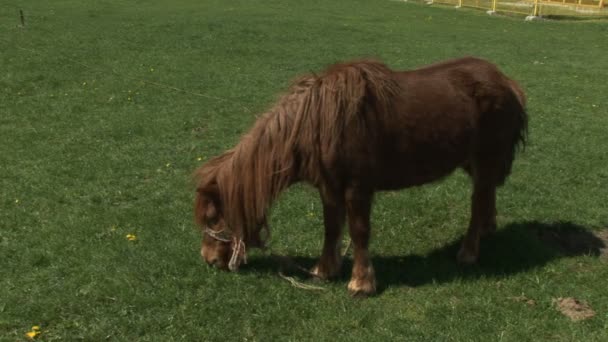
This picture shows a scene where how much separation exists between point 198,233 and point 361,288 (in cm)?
189

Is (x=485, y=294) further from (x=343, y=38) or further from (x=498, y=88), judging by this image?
(x=343, y=38)

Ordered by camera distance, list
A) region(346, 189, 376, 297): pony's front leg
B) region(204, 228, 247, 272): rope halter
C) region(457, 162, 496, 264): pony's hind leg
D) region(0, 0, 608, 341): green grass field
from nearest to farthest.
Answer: region(0, 0, 608, 341): green grass field, region(346, 189, 376, 297): pony's front leg, region(204, 228, 247, 272): rope halter, region(457, 162, 496, 264): pony's hind leg

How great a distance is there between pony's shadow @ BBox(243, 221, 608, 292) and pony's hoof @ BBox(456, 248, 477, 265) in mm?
44

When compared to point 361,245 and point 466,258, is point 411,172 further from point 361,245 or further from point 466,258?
point 466,258

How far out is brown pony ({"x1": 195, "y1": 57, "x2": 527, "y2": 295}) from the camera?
16.0 ft

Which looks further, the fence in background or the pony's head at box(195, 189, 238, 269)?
the fence in background

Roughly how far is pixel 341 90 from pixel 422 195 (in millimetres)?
2752

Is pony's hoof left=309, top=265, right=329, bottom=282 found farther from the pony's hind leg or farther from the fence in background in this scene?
the fence in background

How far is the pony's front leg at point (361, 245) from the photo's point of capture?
199 inches

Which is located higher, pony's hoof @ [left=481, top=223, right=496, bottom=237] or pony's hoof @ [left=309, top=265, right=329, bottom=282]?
pony's hoof @ [left=481, top=223, right=496, bottom=237]

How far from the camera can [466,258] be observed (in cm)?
572

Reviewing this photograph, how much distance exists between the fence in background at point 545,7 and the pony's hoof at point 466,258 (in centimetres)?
2705

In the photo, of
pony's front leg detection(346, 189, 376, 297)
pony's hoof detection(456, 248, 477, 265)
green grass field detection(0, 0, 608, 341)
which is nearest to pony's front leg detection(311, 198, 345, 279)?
green grass field detection(0, 0, 608, 341)

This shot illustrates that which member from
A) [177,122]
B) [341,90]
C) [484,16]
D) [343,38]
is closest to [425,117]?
[341,90]
